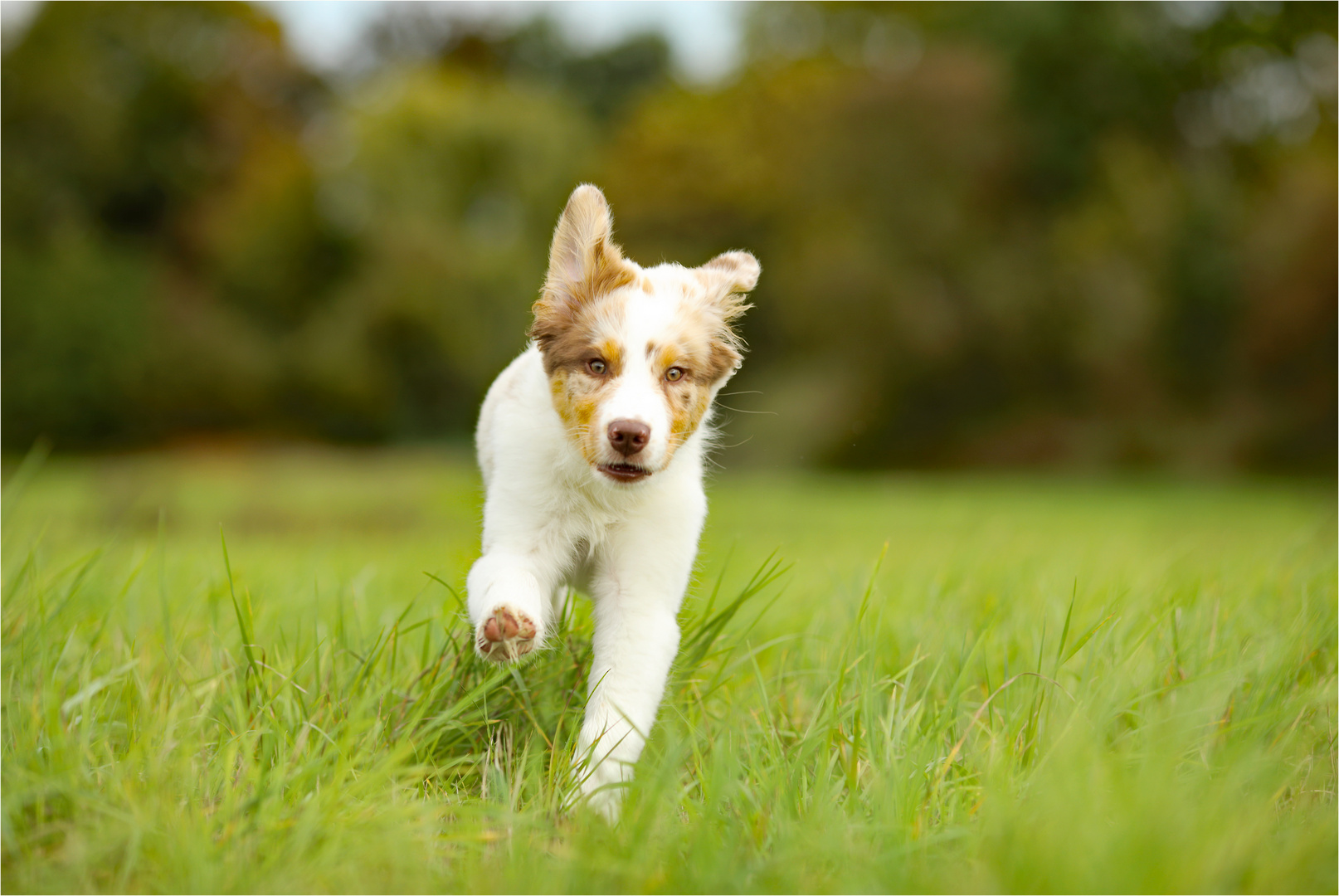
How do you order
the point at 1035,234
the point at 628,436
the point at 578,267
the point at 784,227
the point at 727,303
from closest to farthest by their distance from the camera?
1. the point at 628,436
2. the point at 578,267
3. the point at 727,303
4. the point at 1035,234
5. the point at 784,227

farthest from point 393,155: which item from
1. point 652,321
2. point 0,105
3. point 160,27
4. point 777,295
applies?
point 652,321

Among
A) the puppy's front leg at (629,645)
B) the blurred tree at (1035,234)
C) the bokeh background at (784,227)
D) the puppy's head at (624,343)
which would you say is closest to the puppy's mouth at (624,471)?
the puppy's head at (624,343)

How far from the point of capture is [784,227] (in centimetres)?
2509

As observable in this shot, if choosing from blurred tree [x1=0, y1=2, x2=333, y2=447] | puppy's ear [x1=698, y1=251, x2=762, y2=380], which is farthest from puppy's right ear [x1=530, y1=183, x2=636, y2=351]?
blurred tree [x1=0, y1=2, x2=333, y2=447]

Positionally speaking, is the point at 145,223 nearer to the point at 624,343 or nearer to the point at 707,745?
the point at 624,343

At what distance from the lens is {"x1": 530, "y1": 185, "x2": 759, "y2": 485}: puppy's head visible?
3004 mm

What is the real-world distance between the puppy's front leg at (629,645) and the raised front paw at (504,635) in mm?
306

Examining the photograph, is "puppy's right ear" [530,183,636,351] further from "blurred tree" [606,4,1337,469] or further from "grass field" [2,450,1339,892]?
"blurred tree" [606,4,1337,469]

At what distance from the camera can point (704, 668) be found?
11.4 ft

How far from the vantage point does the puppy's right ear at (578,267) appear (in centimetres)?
329

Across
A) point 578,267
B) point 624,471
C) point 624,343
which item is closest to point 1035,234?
point 578,267

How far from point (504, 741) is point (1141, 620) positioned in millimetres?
2229

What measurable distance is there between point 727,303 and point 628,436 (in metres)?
0.81

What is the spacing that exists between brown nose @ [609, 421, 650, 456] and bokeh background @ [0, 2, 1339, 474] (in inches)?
558
